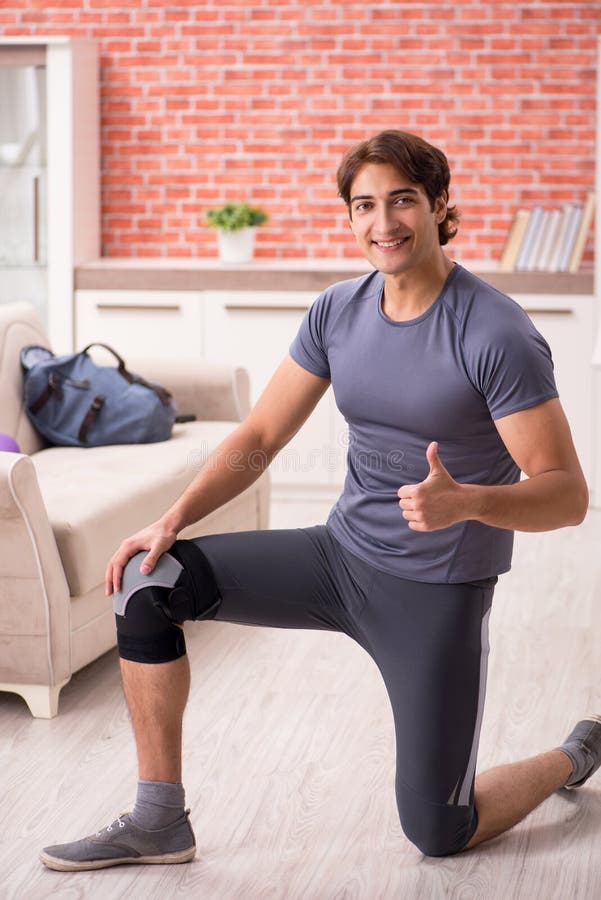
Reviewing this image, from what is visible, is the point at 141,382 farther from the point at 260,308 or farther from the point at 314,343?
the point at 314,343

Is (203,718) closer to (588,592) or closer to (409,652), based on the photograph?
(409,652)

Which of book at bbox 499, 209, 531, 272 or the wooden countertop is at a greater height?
book at bbox 499, 209, 531, 272

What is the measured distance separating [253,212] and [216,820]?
3.27 metres

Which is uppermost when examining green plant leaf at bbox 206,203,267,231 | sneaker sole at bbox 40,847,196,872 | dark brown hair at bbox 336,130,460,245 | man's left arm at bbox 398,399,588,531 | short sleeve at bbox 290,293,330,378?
dark brown hair at bbox 336,130,460,245

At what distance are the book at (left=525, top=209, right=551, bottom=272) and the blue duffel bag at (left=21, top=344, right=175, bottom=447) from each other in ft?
6.04

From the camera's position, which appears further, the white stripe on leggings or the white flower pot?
the white flower pot

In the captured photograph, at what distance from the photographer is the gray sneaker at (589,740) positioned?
2246 millimetres

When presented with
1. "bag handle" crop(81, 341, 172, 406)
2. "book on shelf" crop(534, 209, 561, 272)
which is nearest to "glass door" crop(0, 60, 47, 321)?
"bag handle" crop(81, 341, 172, 406)

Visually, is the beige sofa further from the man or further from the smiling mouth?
the smiling mouth

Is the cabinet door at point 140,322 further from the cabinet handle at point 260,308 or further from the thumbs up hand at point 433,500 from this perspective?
the thumbs up hand at point 433,500

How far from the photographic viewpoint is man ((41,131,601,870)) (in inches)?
75.4

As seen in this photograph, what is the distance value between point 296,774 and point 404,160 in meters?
1.18

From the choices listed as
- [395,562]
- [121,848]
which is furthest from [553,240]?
[121,848]

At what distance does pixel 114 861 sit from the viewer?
6.49 ft
